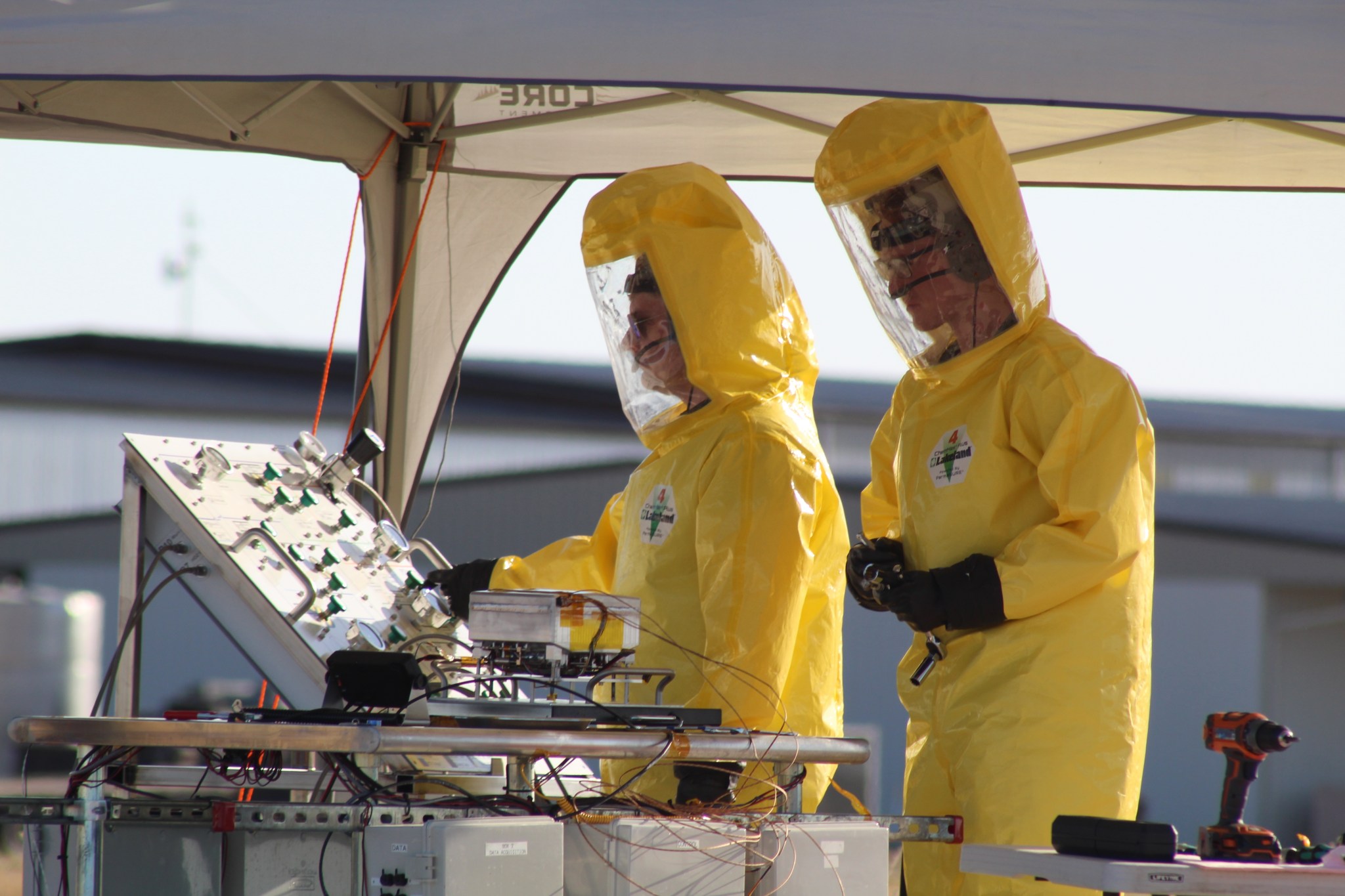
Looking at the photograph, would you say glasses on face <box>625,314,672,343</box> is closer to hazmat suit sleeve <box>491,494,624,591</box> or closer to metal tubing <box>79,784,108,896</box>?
hazmat suit sleeve <box>491,494,624,591</box>

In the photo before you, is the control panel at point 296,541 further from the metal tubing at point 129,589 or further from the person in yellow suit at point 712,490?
the person in yellow suit at point 712,490

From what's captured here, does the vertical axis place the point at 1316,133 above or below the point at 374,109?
below

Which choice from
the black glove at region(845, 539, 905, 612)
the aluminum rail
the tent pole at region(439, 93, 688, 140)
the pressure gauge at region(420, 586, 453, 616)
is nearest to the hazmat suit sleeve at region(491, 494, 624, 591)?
the pressure gauge at region(420, 586, 453, 616)

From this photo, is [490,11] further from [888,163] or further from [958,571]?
[958,571]

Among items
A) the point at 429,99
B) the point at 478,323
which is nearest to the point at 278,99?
the point at 429,99

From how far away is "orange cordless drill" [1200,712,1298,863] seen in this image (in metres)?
1.83

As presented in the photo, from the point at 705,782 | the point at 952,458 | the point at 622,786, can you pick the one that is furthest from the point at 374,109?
the point at 622,786

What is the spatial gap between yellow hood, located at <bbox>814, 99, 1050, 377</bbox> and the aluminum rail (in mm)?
977

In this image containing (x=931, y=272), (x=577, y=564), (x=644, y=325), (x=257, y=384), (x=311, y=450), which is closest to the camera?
(x=931, y=272)

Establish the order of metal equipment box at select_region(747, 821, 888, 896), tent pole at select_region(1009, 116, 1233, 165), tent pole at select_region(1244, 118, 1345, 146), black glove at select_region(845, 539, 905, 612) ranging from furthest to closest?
tent pole at select_region(1009, 116, 1233, 165), tent pole at select_region(1244, 118, 1345, 146), black glove at select_region(845, 539, 905, 612), metal equipment box at select_region(747, 821, 888, 896)

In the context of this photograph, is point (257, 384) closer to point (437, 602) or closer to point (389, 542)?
point (389, 542)

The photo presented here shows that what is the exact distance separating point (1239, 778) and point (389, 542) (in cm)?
183

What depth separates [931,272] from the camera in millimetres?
2529

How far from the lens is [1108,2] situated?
207 cm
